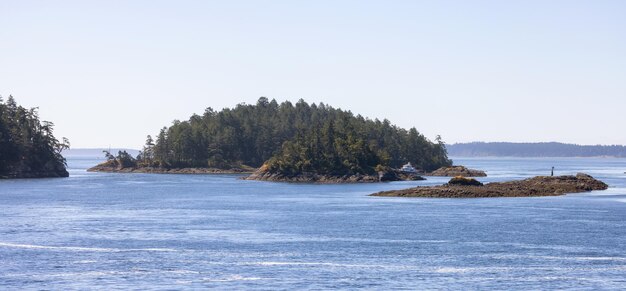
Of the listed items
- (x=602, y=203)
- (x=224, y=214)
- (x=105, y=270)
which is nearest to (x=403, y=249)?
(x=105, y=270)

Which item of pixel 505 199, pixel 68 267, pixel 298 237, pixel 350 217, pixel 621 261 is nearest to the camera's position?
pixel 68 267

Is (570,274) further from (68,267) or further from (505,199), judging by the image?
(505,199)

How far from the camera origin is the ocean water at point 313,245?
55.7 m

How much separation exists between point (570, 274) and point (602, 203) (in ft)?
235

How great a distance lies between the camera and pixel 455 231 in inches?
3317

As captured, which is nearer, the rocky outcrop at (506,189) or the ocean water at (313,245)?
the ocean water at (313,245)

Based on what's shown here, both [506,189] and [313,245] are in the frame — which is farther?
[506,189]

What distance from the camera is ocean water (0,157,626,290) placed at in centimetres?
5572

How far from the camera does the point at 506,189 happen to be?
145 m

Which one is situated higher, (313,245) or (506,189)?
(506,189)

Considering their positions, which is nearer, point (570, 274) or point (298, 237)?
point (570, 274)

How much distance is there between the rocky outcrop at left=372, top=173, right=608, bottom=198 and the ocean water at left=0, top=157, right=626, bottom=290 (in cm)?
1275

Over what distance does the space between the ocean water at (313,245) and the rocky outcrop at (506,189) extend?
12.8m

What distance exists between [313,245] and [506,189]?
7954 centimetres
